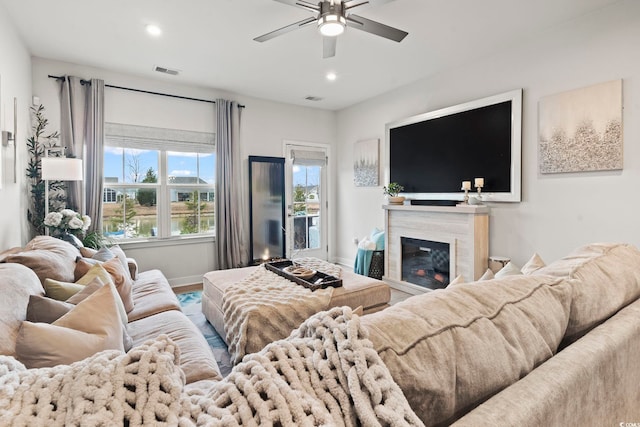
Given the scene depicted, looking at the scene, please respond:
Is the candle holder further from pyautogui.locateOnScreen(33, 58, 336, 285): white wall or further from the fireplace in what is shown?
pyautogui.locateOnScreen(33, 58, 336, 285): white wall

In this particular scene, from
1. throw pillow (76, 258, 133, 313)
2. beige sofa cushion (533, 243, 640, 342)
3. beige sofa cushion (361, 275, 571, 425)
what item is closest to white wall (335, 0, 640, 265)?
beige sofa cushion (533, 243, 640, 342)

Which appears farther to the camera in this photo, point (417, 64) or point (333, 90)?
point (333, 90)

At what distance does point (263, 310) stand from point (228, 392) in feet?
5.90

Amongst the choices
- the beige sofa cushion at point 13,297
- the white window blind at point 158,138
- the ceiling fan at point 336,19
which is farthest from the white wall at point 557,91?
the beige sofa cushion at point 13,297

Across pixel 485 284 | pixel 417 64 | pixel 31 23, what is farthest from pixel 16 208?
pixel 417 64

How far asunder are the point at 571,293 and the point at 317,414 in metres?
0.92

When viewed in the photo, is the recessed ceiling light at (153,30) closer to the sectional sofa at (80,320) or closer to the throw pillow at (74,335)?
the sectional sofa at (80,320)

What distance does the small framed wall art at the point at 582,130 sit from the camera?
2.74m

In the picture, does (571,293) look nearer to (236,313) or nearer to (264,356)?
(264,356)

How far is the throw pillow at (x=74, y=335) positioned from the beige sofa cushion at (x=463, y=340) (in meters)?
0.93

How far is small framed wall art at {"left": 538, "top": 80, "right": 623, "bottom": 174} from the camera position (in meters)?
2.74

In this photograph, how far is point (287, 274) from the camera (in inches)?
115

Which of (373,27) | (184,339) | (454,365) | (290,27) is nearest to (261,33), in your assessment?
(290,27)

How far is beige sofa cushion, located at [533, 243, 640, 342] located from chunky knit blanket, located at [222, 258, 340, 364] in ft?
5.19
